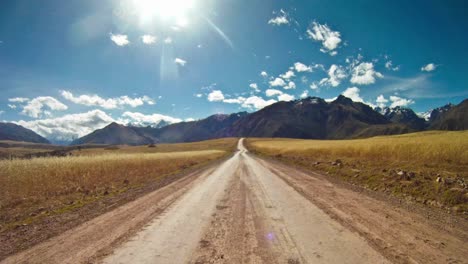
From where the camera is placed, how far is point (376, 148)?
27.9 metres

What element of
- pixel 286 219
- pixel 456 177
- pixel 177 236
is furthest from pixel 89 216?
pixel 456 177

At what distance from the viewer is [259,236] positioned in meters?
6.99

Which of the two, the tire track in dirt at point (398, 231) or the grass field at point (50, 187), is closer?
the tire track in dirt at point (398, 231)

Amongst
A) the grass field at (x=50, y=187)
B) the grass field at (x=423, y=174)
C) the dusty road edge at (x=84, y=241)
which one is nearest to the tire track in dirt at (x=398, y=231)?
the grass field at (x=423, y=174)

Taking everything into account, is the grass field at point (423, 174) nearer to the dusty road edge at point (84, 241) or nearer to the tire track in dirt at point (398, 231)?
the tire track in dirt at point (398, 231)

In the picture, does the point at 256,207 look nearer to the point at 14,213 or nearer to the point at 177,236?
the point at 177,236

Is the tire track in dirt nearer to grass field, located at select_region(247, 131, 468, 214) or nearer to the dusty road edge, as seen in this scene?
grass field, located at select_region(247, 131, 468, 214)

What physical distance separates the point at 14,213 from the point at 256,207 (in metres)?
10.1

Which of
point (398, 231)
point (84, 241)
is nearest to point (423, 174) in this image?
point (398, 231)

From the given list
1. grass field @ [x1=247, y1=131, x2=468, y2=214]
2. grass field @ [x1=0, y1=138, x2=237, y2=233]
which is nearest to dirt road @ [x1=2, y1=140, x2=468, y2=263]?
grass field @ [x1=247, y1=131, x2=468, y2=214]

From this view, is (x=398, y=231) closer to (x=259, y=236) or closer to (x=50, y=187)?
(x=259, y=236)

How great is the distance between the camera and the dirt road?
5770 mm

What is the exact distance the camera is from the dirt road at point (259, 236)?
5.77 meters

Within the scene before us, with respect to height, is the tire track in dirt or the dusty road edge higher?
the dusty road edge
